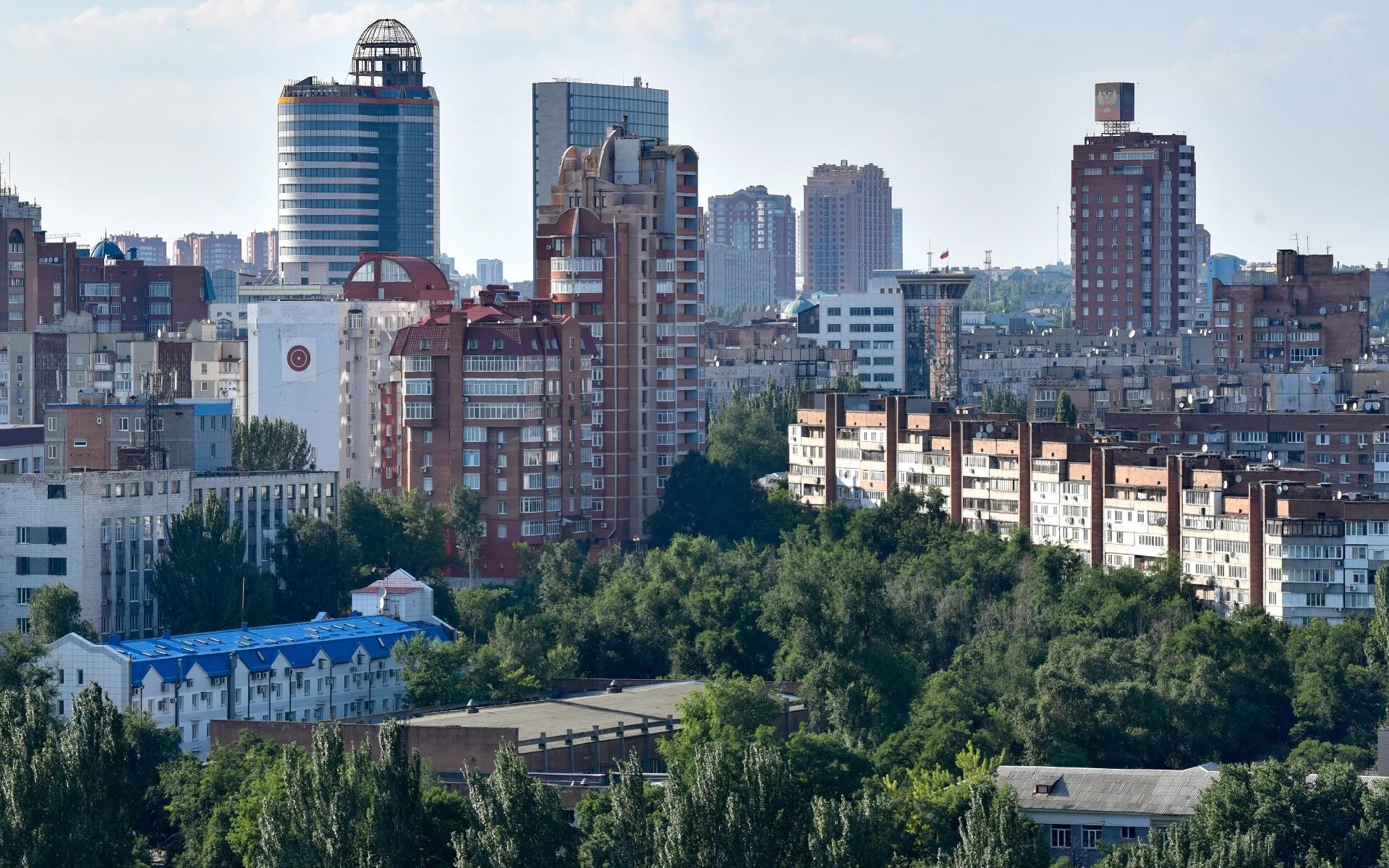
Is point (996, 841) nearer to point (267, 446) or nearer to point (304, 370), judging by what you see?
point (267, 446)

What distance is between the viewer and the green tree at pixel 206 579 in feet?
248

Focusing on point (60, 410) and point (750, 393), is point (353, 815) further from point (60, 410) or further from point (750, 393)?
point (750, 393)

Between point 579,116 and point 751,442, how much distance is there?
1960 inches

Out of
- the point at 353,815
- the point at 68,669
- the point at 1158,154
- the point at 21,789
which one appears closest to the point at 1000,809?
the point at 353,815

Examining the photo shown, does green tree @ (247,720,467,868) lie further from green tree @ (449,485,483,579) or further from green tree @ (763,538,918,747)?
green tree @ (449,485,483,579)

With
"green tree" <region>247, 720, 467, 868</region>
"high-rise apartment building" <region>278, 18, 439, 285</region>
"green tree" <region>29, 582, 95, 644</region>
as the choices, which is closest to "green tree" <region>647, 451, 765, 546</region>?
"green tree" <region>29, 582, 95, 644</region>

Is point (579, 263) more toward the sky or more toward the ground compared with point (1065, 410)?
more toward the sky

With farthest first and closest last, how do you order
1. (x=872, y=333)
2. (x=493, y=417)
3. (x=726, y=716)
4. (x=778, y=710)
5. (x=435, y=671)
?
(x=872, y=333)
(x=493, y=417)
(x=435, y=671)
(x=778, y=710)
(x=726, y=716)

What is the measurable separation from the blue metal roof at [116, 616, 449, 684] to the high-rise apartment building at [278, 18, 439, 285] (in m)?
86.1

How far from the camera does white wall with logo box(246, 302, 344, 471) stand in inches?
4048

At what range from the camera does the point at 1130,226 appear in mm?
166250

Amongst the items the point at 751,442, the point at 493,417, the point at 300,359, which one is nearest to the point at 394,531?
the point at 493,417

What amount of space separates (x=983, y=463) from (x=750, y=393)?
2093 inches

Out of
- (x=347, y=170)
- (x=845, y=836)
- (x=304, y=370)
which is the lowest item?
(x=845, y=836)
